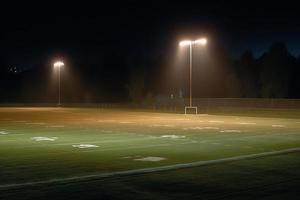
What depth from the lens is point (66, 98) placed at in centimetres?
12675

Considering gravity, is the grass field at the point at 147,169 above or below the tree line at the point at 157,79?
below

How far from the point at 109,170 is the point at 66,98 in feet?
375

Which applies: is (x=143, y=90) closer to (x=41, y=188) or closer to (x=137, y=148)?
(x=137, y=148)

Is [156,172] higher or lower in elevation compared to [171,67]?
lower

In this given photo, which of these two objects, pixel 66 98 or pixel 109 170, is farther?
pixel 66 98

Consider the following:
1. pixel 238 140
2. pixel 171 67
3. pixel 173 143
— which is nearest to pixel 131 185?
pixel 173 143

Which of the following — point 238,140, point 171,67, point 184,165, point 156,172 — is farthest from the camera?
point 171,67

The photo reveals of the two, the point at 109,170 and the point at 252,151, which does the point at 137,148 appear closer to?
the point at 252,151

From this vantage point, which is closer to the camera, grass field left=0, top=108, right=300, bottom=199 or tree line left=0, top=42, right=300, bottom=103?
grass field left=0, top=108, right=300, bottom=199

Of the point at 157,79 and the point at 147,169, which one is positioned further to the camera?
the point at 157,79

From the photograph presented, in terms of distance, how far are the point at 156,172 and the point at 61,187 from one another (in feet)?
9.67

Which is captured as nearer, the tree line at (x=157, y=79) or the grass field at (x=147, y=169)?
the grass field at (x=147, y=169)

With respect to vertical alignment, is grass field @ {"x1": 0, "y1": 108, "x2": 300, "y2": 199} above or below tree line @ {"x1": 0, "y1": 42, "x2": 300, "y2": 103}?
below

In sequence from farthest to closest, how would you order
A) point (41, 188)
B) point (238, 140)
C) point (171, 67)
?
point (171, 67)
point (238, 140)
point (41, 188)
